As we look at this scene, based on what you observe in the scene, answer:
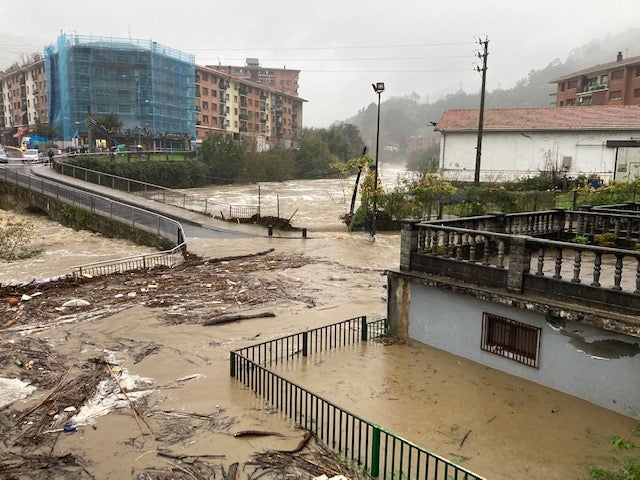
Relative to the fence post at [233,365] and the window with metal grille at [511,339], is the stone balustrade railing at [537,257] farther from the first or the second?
the fence post at [233,365]

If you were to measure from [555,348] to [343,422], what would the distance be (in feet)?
13.5

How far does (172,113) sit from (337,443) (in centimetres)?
6864

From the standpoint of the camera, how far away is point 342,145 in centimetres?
9544

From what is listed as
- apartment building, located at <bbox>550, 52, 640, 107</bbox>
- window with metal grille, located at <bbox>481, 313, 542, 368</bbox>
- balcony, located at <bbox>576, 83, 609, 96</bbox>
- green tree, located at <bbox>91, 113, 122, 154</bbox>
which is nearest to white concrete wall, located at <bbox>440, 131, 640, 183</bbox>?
apartment building, located at <bbox>550, 52, 640, 107</bbox>

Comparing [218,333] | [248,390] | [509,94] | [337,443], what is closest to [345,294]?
[218,333]

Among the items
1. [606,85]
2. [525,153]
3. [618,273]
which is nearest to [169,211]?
[618,273]

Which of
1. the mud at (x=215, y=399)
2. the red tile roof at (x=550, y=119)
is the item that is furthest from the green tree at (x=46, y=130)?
the mud at (x=215, y=399)

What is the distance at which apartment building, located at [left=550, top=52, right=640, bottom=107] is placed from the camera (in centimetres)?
6369

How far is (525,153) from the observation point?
152ft

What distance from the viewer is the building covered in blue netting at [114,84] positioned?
63.2m

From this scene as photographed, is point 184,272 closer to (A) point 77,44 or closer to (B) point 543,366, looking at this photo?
(B) point 543,366

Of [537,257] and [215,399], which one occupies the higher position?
[537,257]

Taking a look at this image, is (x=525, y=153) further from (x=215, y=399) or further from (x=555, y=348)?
(x=215, y=399)

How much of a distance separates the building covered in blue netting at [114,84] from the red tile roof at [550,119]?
122 ft
